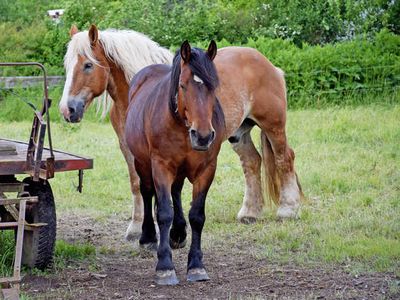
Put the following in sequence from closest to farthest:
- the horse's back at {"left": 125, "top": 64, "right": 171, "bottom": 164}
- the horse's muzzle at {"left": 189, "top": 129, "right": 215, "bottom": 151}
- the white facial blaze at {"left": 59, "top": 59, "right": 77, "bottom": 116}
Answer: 1. the horse's muzzle at {"left": 189, "top": 129, "right": 215, "bottom": 151}
2. the horse's back at {"left": 125, "top": 64, "right": 171, "bottom": 164}
3. the white facial blaze at {"left": 59, "top": 59, "right": 77, "bottom": 116}

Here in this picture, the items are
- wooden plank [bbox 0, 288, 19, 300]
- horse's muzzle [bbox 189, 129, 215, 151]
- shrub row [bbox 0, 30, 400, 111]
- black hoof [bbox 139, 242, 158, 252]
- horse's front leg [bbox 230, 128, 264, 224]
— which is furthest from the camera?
shrub row [bbox 0, 30, 400, 111]

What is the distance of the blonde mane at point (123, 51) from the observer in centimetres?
749

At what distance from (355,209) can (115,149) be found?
16.6 ft

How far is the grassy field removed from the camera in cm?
707

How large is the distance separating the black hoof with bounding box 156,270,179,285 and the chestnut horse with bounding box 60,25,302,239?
1763mm

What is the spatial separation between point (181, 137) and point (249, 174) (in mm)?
2697

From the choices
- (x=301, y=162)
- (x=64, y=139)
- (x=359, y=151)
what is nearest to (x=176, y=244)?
(x=301, y=162)

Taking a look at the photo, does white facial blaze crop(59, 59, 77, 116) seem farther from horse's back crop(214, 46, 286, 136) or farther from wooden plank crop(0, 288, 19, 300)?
wooden plank crop(0, 288, 19, 300)

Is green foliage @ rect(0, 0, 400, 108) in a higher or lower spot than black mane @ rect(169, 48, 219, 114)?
lower

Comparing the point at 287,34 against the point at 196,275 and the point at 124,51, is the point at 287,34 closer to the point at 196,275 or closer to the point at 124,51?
the point at 124,51

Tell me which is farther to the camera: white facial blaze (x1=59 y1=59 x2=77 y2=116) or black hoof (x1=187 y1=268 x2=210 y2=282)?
white facial blaze (x1=59 y1=59 x2=77 y2=116)

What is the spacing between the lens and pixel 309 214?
8.40 m

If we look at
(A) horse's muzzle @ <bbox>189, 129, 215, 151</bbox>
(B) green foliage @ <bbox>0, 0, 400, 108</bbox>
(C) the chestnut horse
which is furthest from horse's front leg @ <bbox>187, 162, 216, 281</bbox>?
(B) green foliage @ <bbox>0, 0, 400, 108</bbox>

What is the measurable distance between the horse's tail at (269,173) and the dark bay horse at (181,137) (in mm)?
1904
